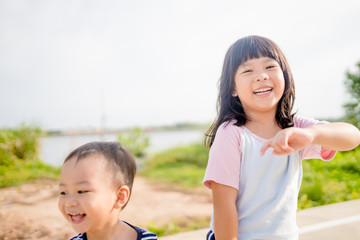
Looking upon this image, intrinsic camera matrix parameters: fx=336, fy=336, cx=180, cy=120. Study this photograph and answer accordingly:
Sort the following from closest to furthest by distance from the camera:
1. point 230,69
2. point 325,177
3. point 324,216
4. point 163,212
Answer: point 230,69 < point 324,216 < point 163,212 < point 325,177

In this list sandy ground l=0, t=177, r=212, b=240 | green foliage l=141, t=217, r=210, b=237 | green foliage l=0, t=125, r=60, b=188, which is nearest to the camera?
sandy ground l=0, t=177, r=212, b=240

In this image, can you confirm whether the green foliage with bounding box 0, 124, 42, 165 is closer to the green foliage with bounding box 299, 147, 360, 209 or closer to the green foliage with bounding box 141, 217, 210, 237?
the green foliage with bounding box 141, 217, 210, 237

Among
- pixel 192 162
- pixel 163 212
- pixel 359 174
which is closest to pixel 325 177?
pixel 359 174

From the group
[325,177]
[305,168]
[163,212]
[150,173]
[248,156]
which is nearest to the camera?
[248,156]

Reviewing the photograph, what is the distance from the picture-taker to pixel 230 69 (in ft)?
4.85

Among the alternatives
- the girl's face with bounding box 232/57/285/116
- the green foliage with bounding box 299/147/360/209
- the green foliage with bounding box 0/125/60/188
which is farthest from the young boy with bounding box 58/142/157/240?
the green foliage with bounding box 0/125/60/188

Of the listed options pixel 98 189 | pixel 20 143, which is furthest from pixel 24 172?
pixel 98 189

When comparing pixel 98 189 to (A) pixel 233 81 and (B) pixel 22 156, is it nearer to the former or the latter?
(A) pixel 233 81

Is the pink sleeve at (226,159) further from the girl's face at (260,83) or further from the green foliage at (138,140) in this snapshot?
the green foliage at (138,140)

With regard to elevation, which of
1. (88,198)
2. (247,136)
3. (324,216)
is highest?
(247,136)

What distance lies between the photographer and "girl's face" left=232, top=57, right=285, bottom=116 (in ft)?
4.56

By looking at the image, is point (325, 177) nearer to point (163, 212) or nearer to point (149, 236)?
point (163, 212)

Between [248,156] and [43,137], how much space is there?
23.4 feet

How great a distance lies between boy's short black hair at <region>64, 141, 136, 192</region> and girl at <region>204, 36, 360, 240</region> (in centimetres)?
41
